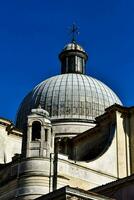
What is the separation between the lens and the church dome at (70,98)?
40594 millimetres

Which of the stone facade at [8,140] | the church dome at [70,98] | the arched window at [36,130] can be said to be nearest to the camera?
the arched window at [36,130]

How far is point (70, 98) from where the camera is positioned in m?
41.3

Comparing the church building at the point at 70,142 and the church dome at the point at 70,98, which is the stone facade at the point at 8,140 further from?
the church dome at the point at 70,98

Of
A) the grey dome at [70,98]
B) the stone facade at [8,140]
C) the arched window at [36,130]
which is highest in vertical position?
the grey dome at [70,98]

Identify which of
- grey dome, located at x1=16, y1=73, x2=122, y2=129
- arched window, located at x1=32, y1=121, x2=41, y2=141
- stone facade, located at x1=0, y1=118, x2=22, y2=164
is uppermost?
grey dome, located at x1=16, y1=73, x2=122, y2=129

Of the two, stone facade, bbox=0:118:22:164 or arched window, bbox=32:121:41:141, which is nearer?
arched window, bbox=32:121:41:141

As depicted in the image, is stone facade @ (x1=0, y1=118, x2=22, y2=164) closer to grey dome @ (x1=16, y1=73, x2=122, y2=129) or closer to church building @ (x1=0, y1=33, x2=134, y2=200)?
church building @ (x1=0, y1=33, x2=134, y2=200)

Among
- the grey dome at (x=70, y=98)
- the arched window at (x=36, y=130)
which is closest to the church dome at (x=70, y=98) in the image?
the grey dome at (x=70, y=98)

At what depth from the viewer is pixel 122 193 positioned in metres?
23.8

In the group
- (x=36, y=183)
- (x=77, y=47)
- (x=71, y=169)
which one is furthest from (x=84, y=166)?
(x=77, y=47)

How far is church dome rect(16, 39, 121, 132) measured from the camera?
40.6m

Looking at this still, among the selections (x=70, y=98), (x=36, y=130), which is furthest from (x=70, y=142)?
(x=36, y=130)

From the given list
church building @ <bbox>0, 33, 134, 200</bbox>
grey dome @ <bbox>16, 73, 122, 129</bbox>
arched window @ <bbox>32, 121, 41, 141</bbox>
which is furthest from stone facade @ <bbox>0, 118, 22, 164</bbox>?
arched window @ <bbox>32, 121, 41, 141</bbox>

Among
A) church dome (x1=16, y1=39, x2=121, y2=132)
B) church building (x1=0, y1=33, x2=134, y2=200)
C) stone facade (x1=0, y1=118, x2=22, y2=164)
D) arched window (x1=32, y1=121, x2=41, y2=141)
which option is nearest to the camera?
church building (x1=0, y1=33, x2=134, y2=200)
